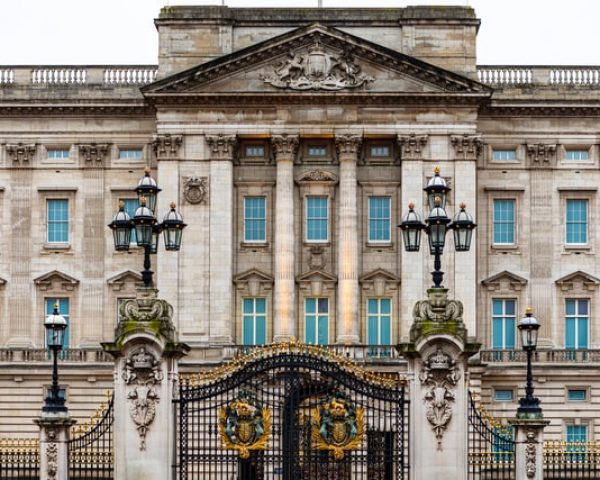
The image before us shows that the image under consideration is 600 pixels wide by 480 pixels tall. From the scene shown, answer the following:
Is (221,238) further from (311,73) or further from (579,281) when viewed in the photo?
(579,281)

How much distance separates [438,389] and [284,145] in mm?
34526

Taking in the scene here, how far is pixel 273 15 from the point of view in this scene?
84.1 m

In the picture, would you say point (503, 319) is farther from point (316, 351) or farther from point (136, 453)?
point (136, 453)

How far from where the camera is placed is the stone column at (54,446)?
50.2 m

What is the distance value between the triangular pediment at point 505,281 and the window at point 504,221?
1.49 metres

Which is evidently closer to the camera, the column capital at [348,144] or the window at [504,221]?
the column capital at [348,144]

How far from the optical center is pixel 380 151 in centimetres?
8362

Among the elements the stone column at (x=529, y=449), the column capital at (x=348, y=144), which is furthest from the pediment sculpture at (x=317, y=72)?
the stone column at (x=529, y=449)

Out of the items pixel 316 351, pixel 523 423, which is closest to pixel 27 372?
pixel 316 351

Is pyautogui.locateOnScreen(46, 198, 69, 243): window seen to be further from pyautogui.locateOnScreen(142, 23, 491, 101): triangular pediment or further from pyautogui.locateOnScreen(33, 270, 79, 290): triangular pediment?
pyautogui.locateOnScreen(142, 23, 491, 101): triangular pediment

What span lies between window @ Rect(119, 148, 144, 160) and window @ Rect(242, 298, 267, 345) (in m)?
8.52

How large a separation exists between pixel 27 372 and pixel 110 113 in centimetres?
1236

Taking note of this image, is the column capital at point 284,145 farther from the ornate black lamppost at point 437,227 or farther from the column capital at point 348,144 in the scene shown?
the ornate black lamppost at point 437,227

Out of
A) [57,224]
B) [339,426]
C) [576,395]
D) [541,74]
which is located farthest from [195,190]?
[339,426]
